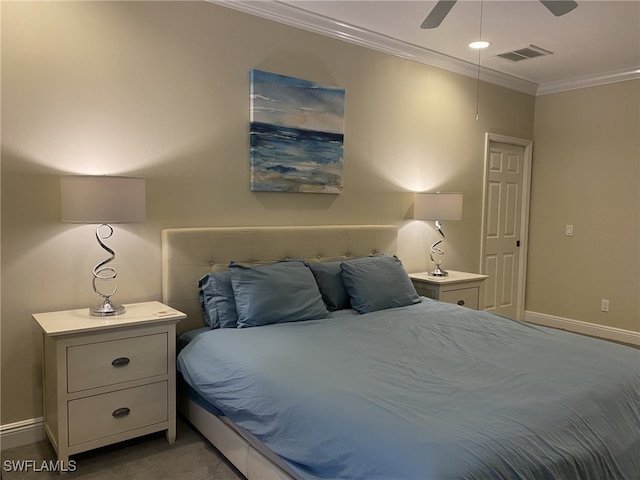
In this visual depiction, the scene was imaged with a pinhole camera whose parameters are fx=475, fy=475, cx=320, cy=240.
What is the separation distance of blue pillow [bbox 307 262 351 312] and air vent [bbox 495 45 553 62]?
99.0 inches

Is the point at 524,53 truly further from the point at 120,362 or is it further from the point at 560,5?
the point at 120,362

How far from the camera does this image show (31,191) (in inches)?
98.2

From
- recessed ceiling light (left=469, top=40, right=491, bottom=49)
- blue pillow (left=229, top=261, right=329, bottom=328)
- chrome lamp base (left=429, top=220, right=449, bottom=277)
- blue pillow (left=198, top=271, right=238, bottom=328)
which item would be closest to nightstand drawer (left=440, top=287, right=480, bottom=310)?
chrome lamp base (left=429, top=220, right=449, bottom=277)

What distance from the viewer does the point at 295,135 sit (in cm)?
340

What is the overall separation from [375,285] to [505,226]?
2.64 meters

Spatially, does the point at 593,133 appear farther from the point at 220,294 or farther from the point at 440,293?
the point at 220,294

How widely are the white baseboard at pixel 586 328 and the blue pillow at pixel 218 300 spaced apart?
3.95 meters

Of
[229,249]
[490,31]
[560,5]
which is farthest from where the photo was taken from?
[490,31]

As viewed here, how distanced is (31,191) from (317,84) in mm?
2022

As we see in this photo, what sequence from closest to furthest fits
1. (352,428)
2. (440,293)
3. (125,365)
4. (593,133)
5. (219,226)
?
(352,428)
(125,365)
(219,226)
(440,293)
(593,133)

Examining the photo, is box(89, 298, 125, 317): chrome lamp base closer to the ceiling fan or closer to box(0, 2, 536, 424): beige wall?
box(0, 2, 536, 424): beige wall

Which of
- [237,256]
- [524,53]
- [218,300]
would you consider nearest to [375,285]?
[237,256]

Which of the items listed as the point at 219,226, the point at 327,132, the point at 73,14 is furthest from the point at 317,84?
the point at 73,14

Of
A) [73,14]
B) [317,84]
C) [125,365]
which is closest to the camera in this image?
[125,365]
